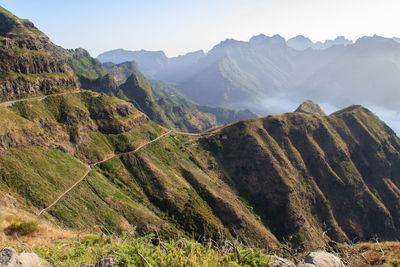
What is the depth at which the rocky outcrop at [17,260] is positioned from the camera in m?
6.87

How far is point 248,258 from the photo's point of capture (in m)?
7.99

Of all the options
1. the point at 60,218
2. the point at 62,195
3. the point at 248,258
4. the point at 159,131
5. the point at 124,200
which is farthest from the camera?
the point at 159,131

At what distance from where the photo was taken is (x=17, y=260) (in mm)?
7020

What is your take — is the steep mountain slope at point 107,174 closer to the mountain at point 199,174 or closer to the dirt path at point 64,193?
the mountain at point 199,174

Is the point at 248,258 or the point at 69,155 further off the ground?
the point at 248,258

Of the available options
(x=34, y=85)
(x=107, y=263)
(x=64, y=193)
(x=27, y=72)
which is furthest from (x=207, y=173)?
(x=107, y=263)

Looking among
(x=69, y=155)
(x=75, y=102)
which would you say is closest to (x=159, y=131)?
(x=75, y=102)

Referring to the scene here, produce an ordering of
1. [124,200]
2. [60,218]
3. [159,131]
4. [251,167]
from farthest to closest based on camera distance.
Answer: [159,131] < [251,167] < [124,200] < [60,218]

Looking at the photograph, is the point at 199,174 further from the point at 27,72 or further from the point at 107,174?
the point at 27,72

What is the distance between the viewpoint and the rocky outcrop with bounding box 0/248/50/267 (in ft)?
22.5

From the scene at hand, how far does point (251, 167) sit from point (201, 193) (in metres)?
33.3

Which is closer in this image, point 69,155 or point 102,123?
point 69,155

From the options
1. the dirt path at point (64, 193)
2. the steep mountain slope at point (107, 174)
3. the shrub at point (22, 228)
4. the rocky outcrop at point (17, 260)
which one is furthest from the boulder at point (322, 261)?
the dirt path at point (64, 193)

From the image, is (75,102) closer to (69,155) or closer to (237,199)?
(69,155)
